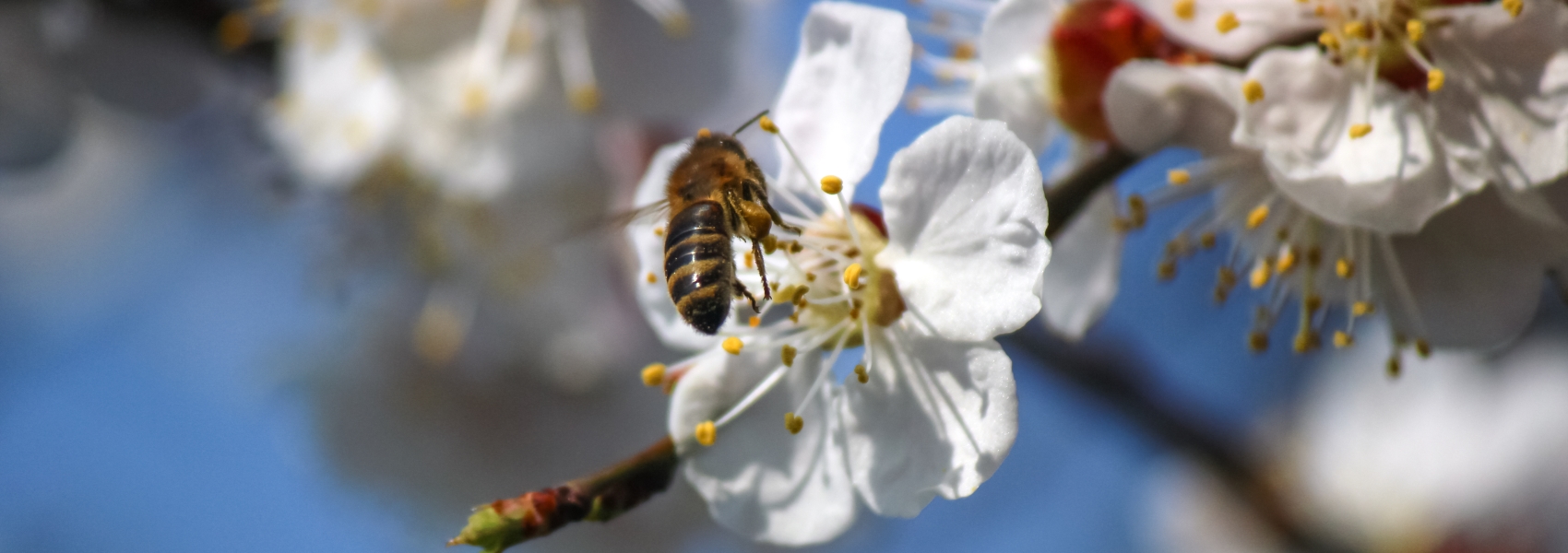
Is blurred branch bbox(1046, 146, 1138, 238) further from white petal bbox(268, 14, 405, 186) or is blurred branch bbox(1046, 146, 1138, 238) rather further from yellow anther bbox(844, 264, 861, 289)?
white petal bbox(268, 14, 405, 186)

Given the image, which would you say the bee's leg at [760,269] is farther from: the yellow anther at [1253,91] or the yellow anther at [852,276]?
the yellow anther at [1253,91]

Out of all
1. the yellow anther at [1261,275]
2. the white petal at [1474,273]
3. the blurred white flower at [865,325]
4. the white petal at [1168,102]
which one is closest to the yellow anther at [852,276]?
the blurred white flower at [865,325]

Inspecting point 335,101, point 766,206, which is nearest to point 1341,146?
point 766,206

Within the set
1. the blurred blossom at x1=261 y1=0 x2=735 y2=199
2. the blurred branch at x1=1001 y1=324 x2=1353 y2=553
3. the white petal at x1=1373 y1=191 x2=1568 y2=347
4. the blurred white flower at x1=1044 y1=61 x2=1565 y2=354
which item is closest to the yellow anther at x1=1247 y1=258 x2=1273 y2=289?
the blurred white flower at x1=1044 y1=61 x2=1565 y2=354

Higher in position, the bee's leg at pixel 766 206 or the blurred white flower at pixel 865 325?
the bee's leg at pixel 766 206

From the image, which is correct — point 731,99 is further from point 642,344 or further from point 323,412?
point 323,412

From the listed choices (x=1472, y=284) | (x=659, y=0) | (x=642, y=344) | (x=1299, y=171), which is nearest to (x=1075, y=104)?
(x=1299, y=171)

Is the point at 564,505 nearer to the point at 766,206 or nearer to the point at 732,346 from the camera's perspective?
the point at 732,346
